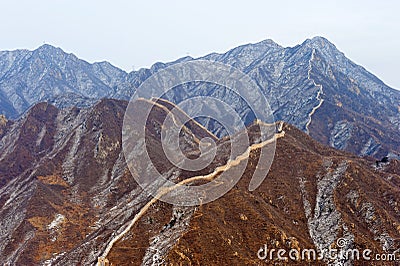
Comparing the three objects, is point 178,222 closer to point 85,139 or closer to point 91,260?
point 91,260

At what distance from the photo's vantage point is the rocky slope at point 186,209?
6494 cm

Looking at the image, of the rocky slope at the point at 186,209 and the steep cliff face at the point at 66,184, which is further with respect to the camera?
the steep cliff face at the point at 66,184

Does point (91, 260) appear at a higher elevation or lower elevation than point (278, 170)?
lower

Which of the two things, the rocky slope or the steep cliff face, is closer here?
the rocky slope

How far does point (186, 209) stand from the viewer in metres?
69.2

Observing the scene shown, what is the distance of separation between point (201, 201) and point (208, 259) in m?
12.5

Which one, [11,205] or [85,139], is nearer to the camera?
[11,205]

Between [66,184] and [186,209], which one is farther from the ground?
[66,184]

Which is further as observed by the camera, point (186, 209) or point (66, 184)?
point (66, 184)

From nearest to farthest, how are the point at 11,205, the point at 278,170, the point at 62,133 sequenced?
the point at 278,170 → the point at 11,205 → the point at 62,133

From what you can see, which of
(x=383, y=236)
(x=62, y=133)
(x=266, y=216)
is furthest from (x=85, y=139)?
(x=383, y=236)

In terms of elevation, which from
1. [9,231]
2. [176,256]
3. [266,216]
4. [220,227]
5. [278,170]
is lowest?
[176,256]

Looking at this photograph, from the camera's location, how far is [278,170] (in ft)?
290

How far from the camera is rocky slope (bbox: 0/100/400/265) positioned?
64938 mm
